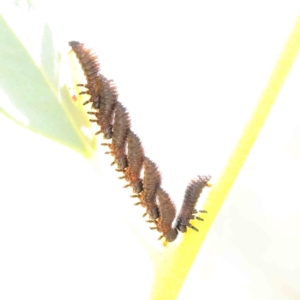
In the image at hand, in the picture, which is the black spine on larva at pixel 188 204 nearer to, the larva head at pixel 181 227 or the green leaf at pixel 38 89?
the larva head at pixel 181 227

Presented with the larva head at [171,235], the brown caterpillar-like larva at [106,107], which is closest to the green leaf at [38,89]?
the brown caterpillar-like larva at [106,107]

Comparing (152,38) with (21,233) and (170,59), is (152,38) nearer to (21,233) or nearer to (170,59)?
(170,59)

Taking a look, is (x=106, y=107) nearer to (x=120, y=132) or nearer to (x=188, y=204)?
(x=120, y=132)

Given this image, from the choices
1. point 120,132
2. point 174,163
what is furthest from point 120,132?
point 174,163

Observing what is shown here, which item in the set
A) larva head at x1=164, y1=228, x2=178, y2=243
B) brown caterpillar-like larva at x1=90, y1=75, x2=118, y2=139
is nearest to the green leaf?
brown caterpillar-like larva at x1=90, y1=75, x2=118, y2=139

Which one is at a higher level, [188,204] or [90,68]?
[90,68]

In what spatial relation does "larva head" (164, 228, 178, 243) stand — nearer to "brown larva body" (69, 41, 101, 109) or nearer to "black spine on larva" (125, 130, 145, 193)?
"black spine on larva" (125, 130, 145, 193)
